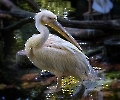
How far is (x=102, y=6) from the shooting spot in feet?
33.9

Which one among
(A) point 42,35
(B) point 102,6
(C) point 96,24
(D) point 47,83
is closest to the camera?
(A) point 42,35

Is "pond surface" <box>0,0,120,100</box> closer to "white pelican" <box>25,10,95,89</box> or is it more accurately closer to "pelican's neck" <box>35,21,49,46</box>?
"white pelican" <box>25,10,95,89</box>

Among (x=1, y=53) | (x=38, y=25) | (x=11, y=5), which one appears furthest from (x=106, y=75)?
(x=11, y=5)

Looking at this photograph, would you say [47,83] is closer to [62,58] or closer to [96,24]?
[62,58]

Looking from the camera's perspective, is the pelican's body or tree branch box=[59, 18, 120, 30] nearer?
tree branch box=[59, 18, 120, 30]

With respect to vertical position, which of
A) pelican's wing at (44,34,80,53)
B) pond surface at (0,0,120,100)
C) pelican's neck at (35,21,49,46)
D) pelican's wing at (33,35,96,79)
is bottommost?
pond surface at (0,0,120,100)

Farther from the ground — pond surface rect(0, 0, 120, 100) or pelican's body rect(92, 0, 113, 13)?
pelican's body rect(92, 0, 113, 13)

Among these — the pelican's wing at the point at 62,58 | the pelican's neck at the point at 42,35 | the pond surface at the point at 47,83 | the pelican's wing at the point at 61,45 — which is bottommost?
the pond surface at the point at 47,83

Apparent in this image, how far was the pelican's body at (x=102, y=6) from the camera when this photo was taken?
1024 cm

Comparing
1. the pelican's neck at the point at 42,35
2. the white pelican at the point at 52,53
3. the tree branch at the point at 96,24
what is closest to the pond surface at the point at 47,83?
the white pelican at the point at 52,53

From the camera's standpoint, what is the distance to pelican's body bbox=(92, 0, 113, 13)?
10.2 m

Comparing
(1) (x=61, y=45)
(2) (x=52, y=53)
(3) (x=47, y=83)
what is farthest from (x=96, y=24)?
(2) (x=52, y=53)

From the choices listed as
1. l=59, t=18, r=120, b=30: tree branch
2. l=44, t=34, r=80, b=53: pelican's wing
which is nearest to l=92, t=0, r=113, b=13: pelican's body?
l=59, t=18, r=120, b=30: tree branch

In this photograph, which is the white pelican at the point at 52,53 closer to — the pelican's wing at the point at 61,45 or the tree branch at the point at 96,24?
the pelican's wing at the point at 61,45
